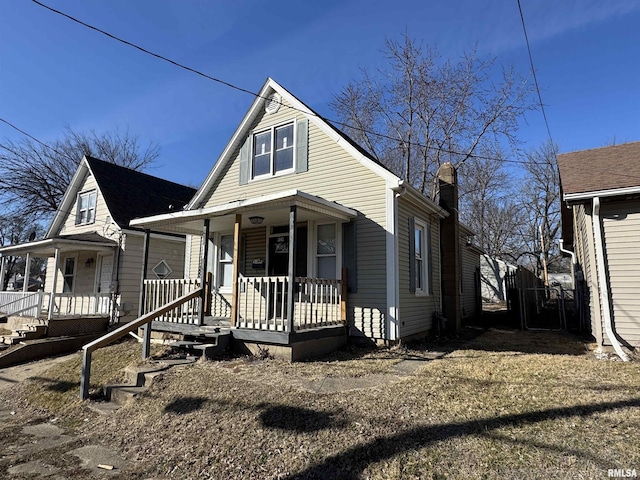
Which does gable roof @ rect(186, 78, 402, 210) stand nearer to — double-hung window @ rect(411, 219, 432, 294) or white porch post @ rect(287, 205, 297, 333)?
double-hung window @ rect(411, 219, 432, 294)

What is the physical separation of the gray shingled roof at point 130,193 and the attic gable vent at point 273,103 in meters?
5.90

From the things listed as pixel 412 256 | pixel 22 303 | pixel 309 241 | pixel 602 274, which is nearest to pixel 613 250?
pixel 602 274

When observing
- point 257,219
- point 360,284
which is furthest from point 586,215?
point 257,219

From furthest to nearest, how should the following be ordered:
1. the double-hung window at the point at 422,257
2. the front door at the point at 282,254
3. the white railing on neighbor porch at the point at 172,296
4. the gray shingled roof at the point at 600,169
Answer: the double-hung window at the point at 422,257, the front door at the point at 282,254, the white railing on neighbor porch at the point at 172,296, the gray shingled roof at the point at 600,169

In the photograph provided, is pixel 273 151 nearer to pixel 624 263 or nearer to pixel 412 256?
pixel 412 256

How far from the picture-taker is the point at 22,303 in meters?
13.5

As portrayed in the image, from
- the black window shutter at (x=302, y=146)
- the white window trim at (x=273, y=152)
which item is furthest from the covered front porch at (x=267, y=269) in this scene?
the black window shutter at (x=302, y=146)

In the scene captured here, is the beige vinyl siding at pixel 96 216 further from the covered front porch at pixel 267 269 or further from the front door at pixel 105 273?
the covered front porch at pixel 267 269

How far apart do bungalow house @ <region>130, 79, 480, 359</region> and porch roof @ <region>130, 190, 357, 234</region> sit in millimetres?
28

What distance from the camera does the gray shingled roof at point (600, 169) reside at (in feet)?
24.7

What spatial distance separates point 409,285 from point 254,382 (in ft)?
15.2

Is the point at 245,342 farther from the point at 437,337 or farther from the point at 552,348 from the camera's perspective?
the point at 552,348

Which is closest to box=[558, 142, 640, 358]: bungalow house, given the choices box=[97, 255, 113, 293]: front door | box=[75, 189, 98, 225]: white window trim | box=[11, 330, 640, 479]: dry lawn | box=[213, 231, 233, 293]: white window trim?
box=[11, 330, 640, 479]: dry lawn

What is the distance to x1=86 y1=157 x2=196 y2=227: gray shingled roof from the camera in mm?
14772
